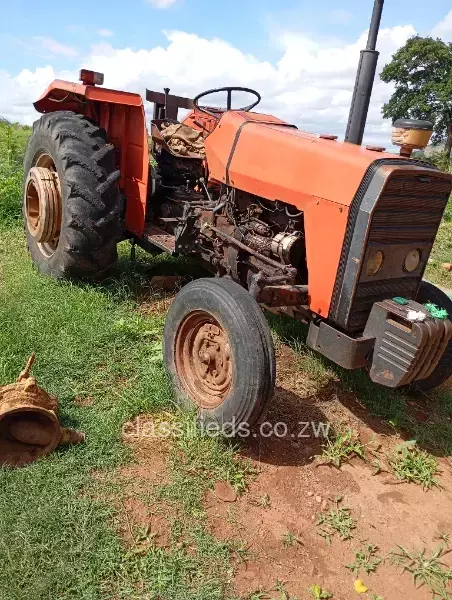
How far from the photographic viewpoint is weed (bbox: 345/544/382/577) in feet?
7.48

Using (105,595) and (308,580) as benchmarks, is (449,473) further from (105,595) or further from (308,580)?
(105,595)

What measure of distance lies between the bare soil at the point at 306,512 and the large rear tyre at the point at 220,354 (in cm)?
29

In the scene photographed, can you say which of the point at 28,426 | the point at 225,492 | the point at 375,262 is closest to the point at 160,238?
the point at 375,262

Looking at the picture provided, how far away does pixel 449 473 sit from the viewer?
295cm

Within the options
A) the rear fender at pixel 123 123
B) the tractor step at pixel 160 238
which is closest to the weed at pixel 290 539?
the tractor step at pixel 160 238

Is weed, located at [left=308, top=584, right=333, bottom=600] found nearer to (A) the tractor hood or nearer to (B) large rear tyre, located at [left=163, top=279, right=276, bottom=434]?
(B) large rear tyre, located at [left=163, top=279, right=276, bottom=434]

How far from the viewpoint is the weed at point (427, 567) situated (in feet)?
7.38

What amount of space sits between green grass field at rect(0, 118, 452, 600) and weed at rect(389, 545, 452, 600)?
0.76m

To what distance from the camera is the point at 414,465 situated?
2.93 metres

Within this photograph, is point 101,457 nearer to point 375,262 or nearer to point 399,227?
point 375,262

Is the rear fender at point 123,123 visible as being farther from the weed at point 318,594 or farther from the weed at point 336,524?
the weed at point 318,594

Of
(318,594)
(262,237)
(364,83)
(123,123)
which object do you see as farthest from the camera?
(364,83)

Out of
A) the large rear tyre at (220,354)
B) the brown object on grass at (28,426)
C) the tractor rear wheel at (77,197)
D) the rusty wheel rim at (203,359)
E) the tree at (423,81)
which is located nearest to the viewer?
the brown object on grass at (28,426)

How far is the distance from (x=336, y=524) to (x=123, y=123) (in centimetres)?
345
